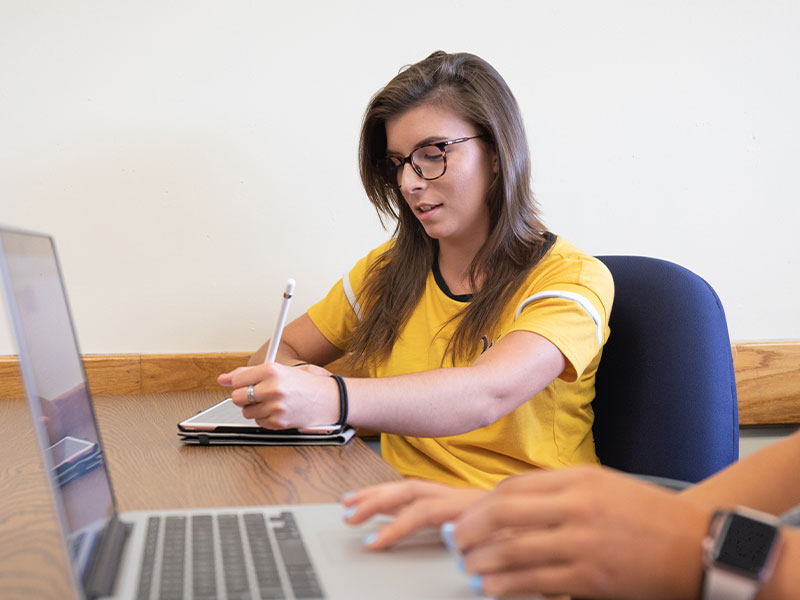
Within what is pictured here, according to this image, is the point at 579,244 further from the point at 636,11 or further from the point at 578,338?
the point at 578,338

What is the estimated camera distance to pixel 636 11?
1.63 meters

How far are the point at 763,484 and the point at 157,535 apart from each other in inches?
20.4

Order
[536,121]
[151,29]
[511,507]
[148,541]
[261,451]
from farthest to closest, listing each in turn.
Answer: [536,121] < [151,29] < [261,451] < [148,541] < [511,507]

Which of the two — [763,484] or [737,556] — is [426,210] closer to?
[763,484]

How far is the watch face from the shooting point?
45 cm

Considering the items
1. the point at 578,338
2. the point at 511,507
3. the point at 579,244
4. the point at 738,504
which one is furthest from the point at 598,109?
the point at 511,507

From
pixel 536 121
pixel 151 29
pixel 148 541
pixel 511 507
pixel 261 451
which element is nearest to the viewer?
pixel 511 507

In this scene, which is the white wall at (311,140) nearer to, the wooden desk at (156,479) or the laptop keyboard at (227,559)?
the wooden desk at (156,479)

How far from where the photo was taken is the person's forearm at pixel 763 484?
656mm

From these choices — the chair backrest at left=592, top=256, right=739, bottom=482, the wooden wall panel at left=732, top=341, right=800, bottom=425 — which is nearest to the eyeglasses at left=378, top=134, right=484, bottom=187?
the chair backrest at left=592, top=256, right=739, bottom=482

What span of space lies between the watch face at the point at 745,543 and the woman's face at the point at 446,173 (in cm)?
90

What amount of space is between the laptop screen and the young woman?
28 cm

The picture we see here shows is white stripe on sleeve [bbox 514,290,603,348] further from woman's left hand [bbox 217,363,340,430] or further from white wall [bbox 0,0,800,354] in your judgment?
white wall [bbox 0,0,800,354]

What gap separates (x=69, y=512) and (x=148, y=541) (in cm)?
10
